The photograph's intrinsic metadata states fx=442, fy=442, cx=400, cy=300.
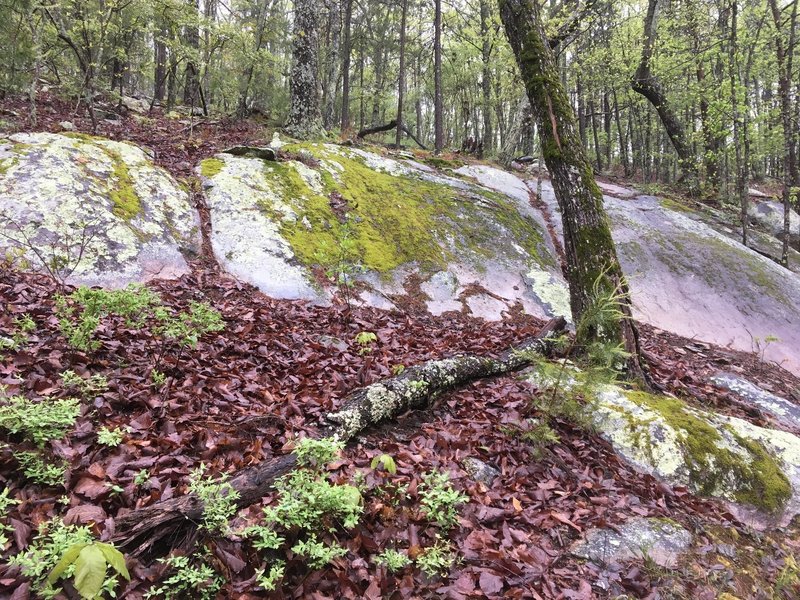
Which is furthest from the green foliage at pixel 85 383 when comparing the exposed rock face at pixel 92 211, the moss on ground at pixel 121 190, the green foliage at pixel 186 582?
the moss on ground at pixel 121 190

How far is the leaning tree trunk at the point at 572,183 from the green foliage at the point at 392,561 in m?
3.43

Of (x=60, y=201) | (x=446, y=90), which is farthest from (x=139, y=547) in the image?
(x=446, y=90)

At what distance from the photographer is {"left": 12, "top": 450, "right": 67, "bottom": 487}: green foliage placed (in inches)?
93.0

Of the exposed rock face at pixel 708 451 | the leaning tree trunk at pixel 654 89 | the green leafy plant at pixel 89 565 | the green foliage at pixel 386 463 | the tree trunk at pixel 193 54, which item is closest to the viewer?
the green leafy plant at pixel 89 565

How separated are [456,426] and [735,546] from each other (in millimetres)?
2270

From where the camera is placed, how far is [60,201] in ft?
19.0

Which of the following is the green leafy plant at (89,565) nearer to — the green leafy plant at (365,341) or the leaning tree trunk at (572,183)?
the green leafy plant at (365,341)

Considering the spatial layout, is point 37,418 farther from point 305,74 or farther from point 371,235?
point 305,74

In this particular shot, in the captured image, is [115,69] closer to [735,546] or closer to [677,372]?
[677,372]

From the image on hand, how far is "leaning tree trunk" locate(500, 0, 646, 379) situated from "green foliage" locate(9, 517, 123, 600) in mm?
4661

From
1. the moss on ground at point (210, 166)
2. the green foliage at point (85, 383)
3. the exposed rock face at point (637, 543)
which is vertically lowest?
the exposed rock face at point (637, 543)

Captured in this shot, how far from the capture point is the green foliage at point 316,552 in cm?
229

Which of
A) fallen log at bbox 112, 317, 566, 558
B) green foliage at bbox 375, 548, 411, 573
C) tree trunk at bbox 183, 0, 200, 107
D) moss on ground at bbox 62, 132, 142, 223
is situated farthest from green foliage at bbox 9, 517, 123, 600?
tree trunk at bbox 183, 0, 200, 107

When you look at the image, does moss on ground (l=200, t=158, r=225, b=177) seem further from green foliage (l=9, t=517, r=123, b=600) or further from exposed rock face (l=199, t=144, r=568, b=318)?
green foliage (l=9, t=517, r=123, b=600)
